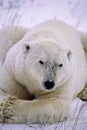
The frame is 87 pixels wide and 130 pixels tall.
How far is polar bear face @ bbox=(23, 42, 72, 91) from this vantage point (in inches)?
193

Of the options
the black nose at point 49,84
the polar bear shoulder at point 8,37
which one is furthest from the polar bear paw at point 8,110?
the polar bear shoulder at point 8,37

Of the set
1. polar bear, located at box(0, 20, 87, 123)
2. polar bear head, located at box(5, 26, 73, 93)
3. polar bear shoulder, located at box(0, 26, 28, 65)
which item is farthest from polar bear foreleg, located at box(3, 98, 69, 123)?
polar bear shoulder, located at box(0, 26, 28, 65)

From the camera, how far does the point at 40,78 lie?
4992mm

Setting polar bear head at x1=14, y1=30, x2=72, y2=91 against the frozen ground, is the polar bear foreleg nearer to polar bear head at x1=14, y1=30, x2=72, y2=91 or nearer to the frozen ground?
polar bear head at x1=14, y1=30, x2=72, y2=91

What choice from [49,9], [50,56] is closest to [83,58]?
[50,56]

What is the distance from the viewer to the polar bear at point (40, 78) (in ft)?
16.5

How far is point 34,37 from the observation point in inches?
225

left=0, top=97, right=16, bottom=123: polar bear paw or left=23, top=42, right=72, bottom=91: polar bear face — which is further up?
left=23, top=42, right=72, bottom=91: polar bear face

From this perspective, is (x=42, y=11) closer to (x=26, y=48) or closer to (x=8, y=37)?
(x=8, y=37)

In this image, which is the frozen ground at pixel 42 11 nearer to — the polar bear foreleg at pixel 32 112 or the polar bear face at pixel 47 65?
the polar bear face at pixel 47 65

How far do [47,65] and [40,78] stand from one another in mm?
160

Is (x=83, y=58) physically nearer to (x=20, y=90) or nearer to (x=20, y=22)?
(x=20, y=90)

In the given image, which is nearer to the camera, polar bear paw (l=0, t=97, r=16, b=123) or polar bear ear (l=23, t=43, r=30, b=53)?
polar bear paw (l=0, t=97, r=16, b=123)

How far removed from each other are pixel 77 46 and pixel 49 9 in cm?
435
